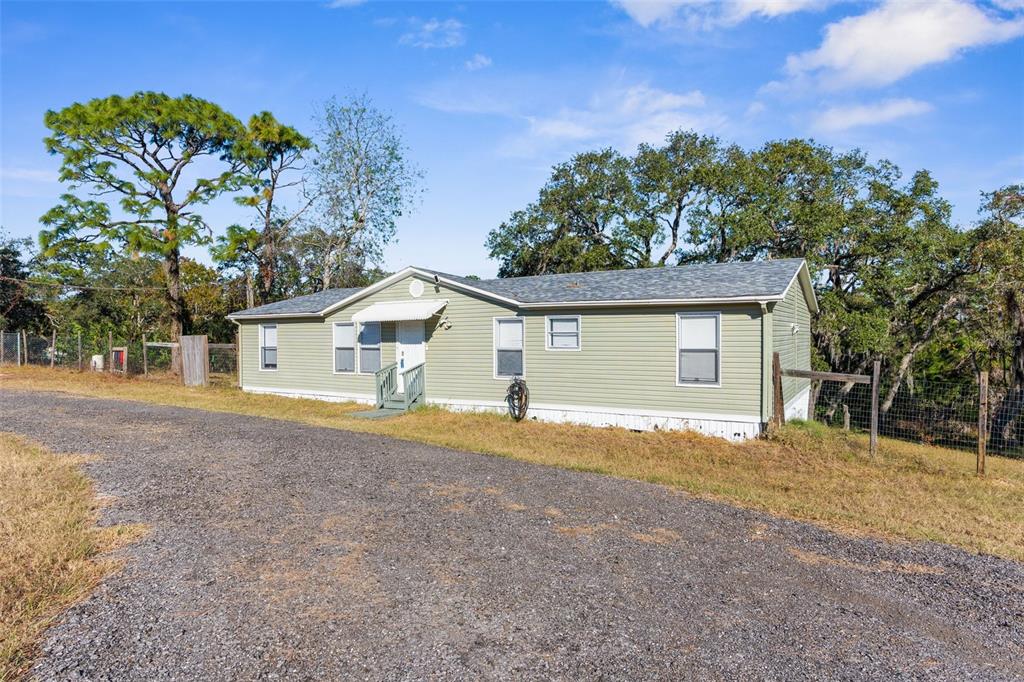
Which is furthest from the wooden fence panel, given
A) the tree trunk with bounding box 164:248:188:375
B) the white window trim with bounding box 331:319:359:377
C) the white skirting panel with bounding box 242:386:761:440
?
the white skirting panel with bounding box 242:386:761:440

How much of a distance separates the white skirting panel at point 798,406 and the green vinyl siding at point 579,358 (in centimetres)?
218

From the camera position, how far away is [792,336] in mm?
13000

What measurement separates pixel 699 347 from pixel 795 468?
321 cm

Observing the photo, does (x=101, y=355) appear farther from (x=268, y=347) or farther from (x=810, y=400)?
(x=810, y=400)

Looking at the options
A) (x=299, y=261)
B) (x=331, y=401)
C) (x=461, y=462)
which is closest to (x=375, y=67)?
(x=331, y=401)

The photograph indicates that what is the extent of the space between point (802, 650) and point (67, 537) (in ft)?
17.6

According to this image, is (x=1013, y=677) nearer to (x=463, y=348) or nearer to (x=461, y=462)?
(x=461, y=462)

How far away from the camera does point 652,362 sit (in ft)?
37.2

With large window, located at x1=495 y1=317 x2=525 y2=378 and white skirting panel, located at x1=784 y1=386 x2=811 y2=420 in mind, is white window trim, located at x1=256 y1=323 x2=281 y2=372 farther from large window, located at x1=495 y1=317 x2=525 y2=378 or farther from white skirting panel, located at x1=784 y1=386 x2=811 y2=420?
white skirting panel, located at x1=784 y1=386 x2=811 y2=420

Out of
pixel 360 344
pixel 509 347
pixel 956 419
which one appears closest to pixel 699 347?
pixel 509 347

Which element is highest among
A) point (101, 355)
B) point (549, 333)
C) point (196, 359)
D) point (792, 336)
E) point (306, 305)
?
point (306, 305)

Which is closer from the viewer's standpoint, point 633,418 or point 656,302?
point 656,302

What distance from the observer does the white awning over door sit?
13.4 metres

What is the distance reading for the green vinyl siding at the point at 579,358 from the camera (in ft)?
34.9
